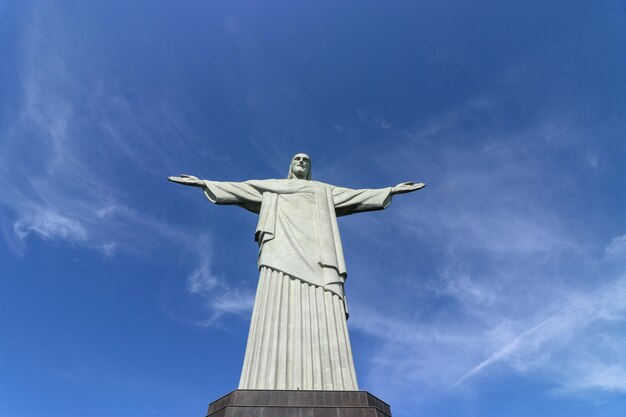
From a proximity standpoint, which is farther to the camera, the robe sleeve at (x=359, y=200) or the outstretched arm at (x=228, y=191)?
the robe sleeve at (x=359, y=200)

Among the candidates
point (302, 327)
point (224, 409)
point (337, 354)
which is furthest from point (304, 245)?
point (224, 409)

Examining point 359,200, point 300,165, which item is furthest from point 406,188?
point 300,165

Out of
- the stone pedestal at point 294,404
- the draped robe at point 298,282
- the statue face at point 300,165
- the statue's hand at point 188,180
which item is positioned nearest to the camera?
the stone pedestal at point 294,404

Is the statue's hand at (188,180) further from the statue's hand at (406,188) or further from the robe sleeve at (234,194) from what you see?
the statue's hand at (406,188)

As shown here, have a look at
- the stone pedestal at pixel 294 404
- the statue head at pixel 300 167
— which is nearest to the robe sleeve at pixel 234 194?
the statue head at pixel 300 167

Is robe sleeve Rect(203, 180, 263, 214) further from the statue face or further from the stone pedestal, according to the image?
the stone pedestal

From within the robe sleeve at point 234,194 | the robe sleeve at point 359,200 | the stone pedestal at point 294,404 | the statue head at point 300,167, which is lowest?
the stone pedestal at point 294,404
